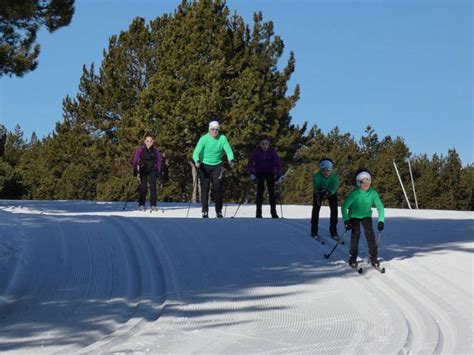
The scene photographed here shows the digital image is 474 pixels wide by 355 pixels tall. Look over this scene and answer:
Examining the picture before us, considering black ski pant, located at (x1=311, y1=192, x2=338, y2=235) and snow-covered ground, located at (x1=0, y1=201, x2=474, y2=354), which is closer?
snow-covered ground, located at (x1=0, y1=201, x2=474, y2=354)

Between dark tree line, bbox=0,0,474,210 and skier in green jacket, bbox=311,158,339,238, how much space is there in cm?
2323

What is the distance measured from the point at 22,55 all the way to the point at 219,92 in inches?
817

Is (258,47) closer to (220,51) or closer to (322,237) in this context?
(220,51)

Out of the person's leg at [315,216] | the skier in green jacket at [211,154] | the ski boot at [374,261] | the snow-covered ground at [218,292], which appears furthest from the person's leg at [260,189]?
the ski boot at [374,261]

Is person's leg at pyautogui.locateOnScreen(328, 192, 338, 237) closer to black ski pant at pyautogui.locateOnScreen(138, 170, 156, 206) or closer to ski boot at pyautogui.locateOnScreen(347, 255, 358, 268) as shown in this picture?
ski boot at pyautogui.locateOnScreen(347, 255, 358, 268)

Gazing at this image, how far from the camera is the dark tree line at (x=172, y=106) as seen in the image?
130 ft

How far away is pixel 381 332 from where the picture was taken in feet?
20.3

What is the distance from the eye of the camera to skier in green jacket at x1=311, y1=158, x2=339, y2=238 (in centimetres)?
1137

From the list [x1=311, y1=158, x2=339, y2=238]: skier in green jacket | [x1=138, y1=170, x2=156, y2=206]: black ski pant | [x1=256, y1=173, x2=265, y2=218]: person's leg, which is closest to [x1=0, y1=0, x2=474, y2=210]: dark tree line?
[x1=138, y1=170, x2=156, y2=206]: black ski pant

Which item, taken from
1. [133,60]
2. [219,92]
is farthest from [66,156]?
[219,92]

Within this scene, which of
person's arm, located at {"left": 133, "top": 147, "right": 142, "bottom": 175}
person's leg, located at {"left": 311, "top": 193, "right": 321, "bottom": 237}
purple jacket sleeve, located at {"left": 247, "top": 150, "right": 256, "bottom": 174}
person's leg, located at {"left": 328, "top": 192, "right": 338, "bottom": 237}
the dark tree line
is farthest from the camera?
the dark tree line

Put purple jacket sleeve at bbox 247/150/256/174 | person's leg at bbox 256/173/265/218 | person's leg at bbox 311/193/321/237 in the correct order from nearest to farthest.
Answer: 1. person's leg at bbox 311/193/321/237
2. purple jacket sleeve at bbox 247/150/256/174
3. person's leg at bbox 256/173/265/218

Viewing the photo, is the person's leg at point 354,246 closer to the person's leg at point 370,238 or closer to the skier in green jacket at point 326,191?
the person's leg at point 370,238

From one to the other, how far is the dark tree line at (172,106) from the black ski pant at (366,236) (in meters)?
25.3
